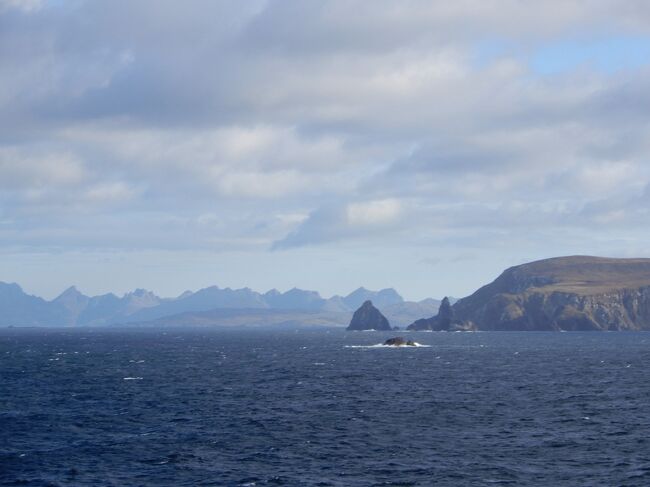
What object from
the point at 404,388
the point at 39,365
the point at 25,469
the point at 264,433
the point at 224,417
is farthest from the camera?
the point at 39,365

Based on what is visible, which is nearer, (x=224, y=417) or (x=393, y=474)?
(x=393, y=474)

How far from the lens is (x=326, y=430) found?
3546 inches

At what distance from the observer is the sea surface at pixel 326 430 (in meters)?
68.9

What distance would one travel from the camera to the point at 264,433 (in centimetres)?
8800

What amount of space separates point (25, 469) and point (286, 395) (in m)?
55.1

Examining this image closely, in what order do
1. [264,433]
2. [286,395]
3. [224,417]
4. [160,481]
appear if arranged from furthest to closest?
[286,395] → [224,417] → [264,433] → [160,481]

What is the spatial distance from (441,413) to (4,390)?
64.7m

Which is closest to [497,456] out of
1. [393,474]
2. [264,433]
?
[393,474]

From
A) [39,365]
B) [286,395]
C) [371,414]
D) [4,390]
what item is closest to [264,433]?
[371,414]

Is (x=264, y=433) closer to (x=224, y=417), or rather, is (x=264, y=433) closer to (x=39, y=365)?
(x=224, y=417)

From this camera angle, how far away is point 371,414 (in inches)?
4016

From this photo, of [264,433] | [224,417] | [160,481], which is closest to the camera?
[160,481]

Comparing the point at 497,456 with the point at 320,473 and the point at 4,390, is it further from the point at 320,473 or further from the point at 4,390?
the point at 4,390

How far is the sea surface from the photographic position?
68.9 m
